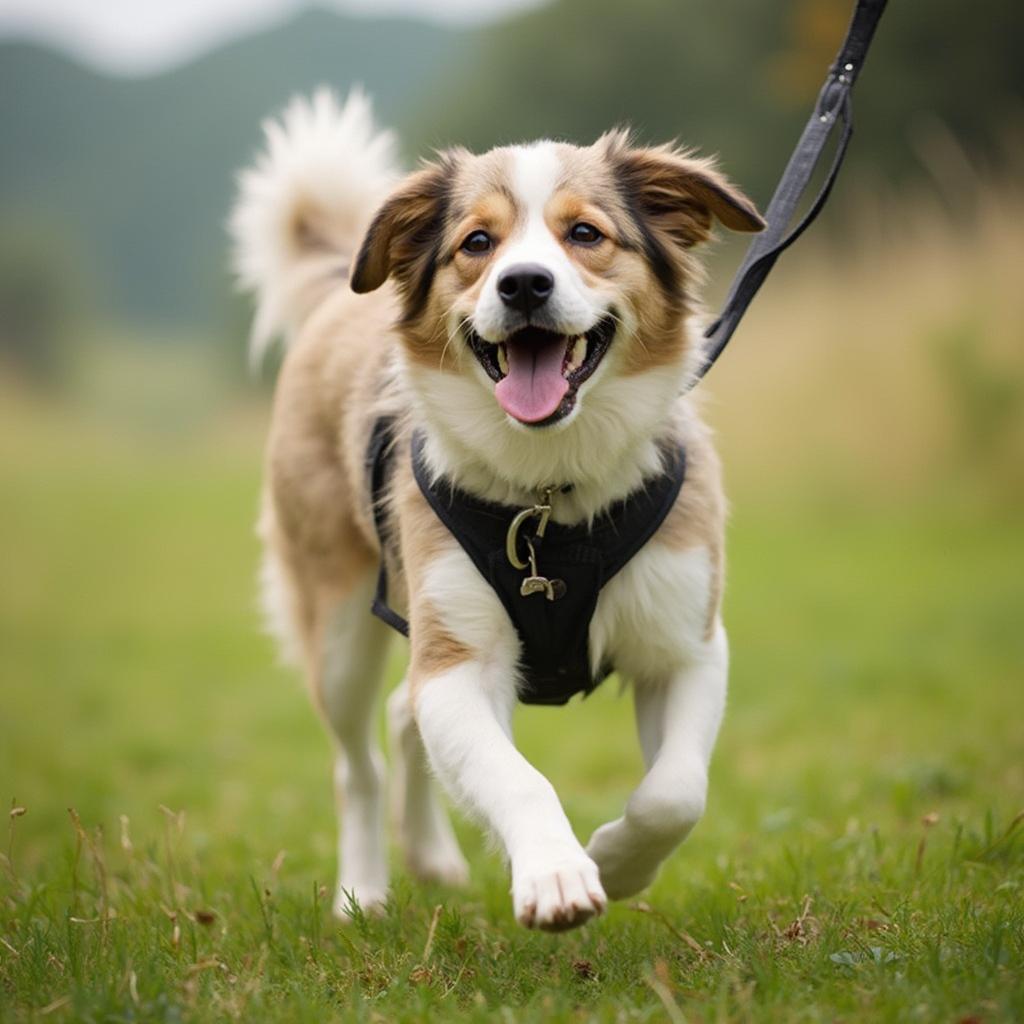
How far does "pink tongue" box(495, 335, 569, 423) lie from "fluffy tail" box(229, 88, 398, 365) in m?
2.00

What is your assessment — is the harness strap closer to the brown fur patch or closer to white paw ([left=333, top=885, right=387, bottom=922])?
the brown fur patch

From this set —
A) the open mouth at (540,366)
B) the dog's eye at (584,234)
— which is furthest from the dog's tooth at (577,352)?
the dog's eye at (584,234)

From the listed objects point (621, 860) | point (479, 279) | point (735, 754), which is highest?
point (479, 279)

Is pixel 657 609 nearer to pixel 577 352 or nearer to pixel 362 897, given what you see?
pixel 577 352

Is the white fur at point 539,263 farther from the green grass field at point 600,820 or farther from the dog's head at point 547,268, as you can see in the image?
the green grass field at point 600,820

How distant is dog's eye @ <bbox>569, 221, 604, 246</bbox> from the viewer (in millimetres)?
3787

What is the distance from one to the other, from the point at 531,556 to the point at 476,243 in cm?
91

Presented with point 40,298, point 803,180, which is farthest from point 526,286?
point 40,298

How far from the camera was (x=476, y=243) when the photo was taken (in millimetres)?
3859

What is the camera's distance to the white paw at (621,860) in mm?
3564

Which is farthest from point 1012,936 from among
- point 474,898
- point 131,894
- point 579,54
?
point 579,54

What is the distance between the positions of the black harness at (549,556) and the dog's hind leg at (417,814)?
129 centimetres

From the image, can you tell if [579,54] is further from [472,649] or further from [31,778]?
[472,649]

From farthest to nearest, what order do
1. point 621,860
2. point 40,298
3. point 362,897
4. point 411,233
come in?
point 40,298 → point 362,897 → point 411,233 → point 621,860
